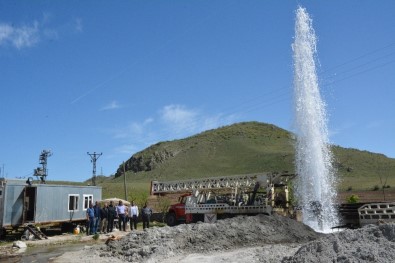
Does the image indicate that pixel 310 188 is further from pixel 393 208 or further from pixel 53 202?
pixel 53 202

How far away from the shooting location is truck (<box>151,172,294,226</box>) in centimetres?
2433

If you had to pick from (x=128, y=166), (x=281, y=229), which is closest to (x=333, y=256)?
(x=281, y=229)

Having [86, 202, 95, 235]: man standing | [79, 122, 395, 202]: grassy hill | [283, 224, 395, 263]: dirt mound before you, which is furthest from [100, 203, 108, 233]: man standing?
[79, 122, 395, 202]: grassy hill

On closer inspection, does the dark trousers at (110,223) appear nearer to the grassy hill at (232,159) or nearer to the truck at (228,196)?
the truck at (228,196)

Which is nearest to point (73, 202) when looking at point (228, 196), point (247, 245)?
point (228, 196)

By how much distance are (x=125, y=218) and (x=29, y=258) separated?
9.53 m

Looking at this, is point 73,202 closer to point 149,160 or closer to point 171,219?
→ point 171,219

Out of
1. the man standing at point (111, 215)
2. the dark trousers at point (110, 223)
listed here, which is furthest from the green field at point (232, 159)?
the man standing at point (111, 215)

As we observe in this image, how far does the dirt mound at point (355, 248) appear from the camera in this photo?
9906 mm

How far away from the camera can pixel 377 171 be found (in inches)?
3327

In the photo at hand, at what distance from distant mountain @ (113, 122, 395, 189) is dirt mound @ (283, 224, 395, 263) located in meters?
58.3

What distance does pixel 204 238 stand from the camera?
1608 cm

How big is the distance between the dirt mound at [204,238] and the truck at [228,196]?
540 cm

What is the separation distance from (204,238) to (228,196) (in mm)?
10591
